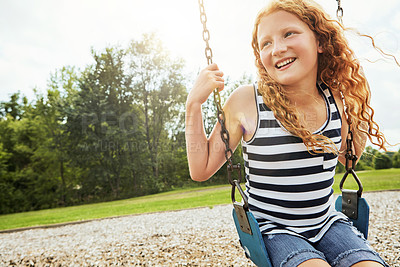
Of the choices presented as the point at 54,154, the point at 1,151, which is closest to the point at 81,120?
the point at 54,154

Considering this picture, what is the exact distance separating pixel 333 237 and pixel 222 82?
37.3 inches

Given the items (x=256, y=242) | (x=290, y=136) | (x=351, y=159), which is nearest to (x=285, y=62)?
(x=290, y=136)

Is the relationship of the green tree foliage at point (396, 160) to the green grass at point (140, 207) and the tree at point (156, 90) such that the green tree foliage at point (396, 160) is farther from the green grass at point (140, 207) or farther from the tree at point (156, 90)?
the tree at point (156, 90)

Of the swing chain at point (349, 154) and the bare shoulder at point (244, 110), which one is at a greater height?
the bare shoulder at point (244, 110)

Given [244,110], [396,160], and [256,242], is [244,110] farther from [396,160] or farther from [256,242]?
[396,160]

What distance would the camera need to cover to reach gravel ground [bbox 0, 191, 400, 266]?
371cm

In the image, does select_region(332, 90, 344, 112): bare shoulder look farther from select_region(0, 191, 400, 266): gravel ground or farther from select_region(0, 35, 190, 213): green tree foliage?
select_region(0, 35, 190, 213): green tree foliage

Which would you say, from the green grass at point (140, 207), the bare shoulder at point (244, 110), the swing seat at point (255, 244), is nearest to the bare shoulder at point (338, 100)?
the bare shoulder at point (244, 110)

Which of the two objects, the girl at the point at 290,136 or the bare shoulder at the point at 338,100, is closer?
the girl at the point at 290,136

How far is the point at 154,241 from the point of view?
182 inches

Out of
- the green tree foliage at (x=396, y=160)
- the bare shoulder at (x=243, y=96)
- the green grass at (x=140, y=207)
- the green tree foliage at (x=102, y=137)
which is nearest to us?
the bare shoulder at (x=243, y=96)

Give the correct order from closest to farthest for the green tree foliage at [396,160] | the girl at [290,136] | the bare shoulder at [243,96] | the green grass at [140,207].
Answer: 1. the girl at [290,136]
2. the bare shoulder at [243,96]
3. the green grass at [140,207]
4. the green tree foliage at [396,160]

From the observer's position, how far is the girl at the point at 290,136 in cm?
143

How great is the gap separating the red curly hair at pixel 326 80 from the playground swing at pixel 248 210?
194 mm
